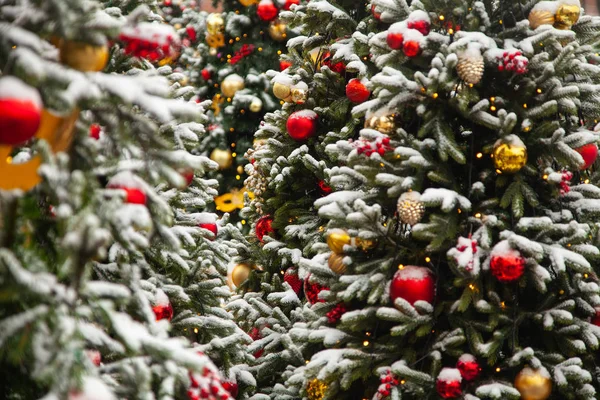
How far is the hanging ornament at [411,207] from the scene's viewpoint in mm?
2316

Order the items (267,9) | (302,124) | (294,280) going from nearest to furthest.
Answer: (302,124) < (294,280) < (267,9)

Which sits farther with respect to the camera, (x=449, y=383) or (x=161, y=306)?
(x=161, y=306)

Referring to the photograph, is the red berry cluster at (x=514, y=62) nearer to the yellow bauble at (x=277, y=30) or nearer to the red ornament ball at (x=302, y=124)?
the red ornament ball at (x=302, y=124)

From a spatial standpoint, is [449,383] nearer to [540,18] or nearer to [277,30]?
[540,18]

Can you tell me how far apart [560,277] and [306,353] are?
1142 mm

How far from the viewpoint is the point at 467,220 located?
7.82 ft

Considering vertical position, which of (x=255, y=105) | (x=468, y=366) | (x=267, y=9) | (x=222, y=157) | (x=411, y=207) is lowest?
(x=222, y=157)

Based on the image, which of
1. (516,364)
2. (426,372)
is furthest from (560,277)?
(426,372)

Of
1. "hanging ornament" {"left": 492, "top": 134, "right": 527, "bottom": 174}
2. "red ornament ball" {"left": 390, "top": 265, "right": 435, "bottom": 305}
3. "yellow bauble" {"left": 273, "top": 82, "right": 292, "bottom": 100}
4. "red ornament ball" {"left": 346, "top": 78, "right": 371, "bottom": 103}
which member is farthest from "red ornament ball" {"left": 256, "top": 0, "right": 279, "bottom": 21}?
"red ornament ball" {"left": 390, "top": 265, "right": 435, "bottom": 305}

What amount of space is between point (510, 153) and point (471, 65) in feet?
1.16

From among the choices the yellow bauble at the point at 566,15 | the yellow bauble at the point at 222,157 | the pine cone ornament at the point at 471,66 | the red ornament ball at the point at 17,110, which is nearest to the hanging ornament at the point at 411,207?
the pine cone ornament at the point at 471,66

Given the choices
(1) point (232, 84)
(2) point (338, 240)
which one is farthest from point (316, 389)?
(1) point (232, 84)

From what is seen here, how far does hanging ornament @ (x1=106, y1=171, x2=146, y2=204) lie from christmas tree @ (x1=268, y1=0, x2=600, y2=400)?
924mm

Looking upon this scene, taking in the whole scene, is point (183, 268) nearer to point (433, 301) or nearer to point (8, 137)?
point (433, 301)
